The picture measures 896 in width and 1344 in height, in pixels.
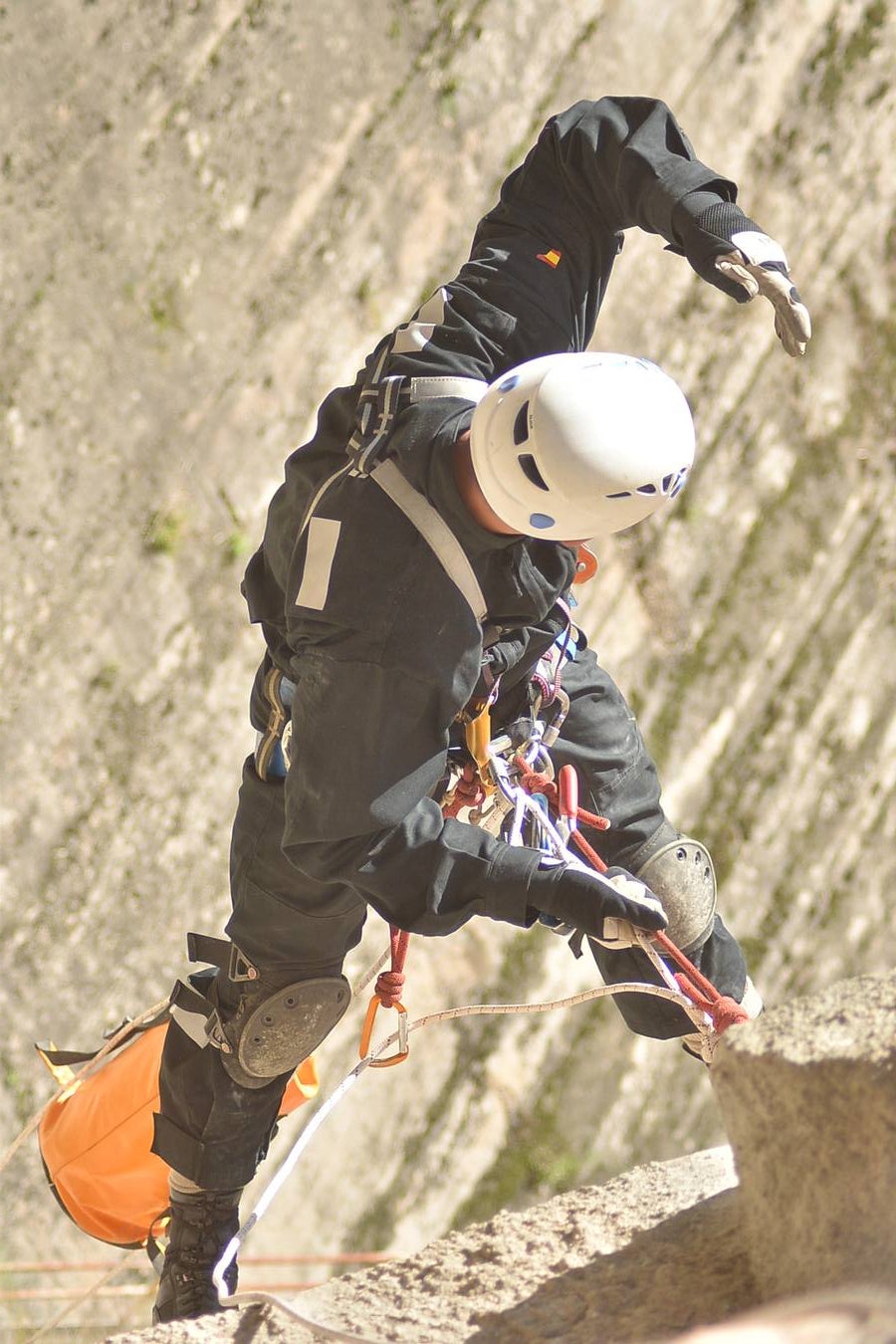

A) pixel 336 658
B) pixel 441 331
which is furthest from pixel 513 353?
pixel 336 658

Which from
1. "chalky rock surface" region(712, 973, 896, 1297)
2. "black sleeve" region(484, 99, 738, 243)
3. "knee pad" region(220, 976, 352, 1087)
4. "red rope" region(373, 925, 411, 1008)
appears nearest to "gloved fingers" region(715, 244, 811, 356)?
"black sleeve" region(484, 99, 738, 243)

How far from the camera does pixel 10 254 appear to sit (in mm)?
3314

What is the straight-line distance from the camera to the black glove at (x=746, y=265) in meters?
1.90

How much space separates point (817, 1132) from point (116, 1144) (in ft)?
5.33

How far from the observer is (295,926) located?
2.30m

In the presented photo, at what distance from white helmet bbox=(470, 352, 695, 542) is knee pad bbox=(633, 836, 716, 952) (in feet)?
2.64

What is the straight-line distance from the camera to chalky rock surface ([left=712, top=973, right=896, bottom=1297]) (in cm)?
129

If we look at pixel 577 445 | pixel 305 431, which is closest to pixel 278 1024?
pixel 577 445

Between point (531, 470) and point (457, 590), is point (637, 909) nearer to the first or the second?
point (457, 590)

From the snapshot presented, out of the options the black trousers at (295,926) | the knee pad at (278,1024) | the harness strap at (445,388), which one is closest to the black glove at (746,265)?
the harness strap at (445,388)

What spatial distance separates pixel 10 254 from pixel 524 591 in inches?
79.6

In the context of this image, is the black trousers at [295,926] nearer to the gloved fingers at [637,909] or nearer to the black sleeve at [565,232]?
the gloved fingers at [637,909]

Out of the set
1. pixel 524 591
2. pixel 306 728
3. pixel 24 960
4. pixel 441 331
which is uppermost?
pixel 441 331

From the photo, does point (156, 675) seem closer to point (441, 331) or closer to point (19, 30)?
point (19, 30)
